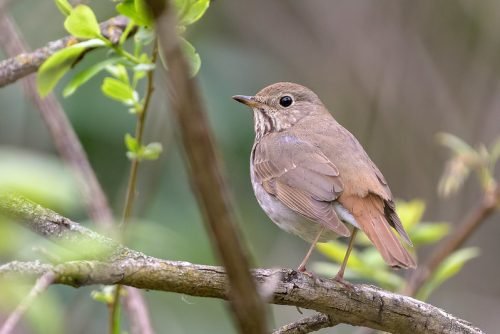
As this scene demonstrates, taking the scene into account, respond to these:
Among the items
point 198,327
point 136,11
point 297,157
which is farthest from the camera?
point 198,327

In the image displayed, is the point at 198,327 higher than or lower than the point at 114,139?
lower

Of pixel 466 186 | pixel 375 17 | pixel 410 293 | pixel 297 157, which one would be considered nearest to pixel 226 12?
pixel 375 17

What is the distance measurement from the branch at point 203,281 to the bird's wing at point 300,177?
21.5 inches

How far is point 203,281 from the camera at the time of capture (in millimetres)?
2410

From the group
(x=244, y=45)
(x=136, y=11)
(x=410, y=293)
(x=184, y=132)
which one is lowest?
(x=184, y=132)

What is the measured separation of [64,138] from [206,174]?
267 centimetres

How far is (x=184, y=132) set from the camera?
39.5 inches

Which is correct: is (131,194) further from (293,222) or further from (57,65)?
(293,222)

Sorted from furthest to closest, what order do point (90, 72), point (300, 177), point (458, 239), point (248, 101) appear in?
point (248, 101) → point (300, 177) → point (458, 239) → point (90, 72)

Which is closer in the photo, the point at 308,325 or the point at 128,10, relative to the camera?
the point at 128,10

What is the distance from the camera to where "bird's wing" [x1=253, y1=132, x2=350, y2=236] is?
3805 mm

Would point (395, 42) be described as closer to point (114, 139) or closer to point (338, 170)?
point (114, 139)

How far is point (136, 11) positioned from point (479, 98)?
6.65 metres

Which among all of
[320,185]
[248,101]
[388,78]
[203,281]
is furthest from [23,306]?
[388,78]
